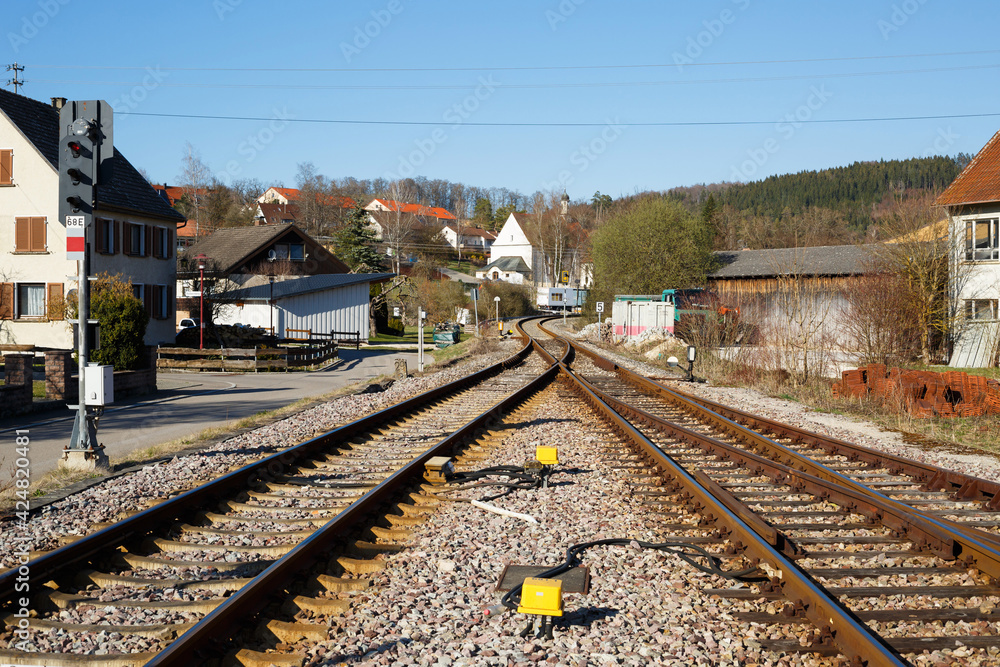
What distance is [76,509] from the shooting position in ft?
23.3

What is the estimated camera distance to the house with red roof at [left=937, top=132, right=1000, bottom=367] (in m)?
29.1

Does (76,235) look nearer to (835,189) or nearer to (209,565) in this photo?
(209,565)

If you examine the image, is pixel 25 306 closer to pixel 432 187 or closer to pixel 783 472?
pixel 783 472

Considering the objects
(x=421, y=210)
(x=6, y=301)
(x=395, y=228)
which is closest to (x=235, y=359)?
(x=6, y=301)

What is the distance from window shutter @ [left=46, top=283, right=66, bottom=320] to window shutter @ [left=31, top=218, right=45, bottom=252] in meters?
1.46

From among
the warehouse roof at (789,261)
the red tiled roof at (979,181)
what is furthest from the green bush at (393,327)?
the red tiled roof at (979,181)

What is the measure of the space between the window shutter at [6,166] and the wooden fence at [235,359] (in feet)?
28.9

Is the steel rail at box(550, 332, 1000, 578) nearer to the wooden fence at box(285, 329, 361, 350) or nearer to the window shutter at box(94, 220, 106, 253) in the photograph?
the window shutter at box(94, 220, 106, 253)

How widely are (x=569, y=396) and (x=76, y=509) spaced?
38.6ft

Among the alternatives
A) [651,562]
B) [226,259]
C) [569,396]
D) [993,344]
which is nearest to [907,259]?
[993,344]

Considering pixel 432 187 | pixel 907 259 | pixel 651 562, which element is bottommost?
pixel 651 562

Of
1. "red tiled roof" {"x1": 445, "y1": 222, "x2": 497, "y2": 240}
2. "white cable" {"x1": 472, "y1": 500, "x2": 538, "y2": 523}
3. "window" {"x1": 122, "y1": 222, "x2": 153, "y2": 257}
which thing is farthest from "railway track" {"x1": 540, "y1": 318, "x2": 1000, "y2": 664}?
"red tiled roof" {"x1": 445, "y1": 222, "x2": 497, "y2": 240}

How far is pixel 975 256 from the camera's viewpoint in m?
30.7

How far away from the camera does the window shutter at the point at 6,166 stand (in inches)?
1168
